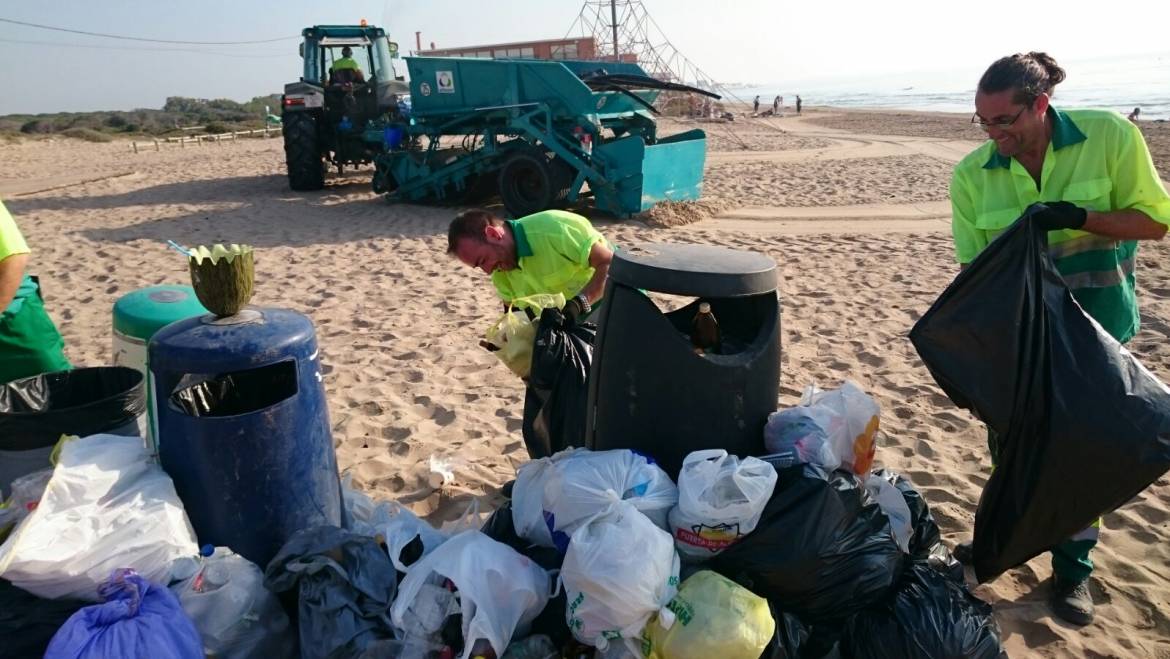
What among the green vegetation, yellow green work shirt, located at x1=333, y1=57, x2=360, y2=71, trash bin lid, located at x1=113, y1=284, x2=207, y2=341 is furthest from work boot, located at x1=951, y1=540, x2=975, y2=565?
the green vegetation

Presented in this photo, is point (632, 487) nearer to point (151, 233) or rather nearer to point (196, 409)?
point (196, 409)

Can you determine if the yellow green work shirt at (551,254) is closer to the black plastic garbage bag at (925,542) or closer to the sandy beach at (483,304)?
the sandy beach at (483,304)

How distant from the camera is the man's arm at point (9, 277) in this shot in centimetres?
266

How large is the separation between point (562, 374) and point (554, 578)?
784 millimetres

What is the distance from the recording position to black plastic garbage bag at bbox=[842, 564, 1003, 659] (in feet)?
6.71

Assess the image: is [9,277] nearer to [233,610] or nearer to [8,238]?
[8,238]

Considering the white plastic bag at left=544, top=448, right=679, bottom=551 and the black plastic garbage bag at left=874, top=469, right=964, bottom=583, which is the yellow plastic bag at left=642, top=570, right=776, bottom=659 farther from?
the black plastic garbage bag at left=874, top=469, right=964, bottom=583

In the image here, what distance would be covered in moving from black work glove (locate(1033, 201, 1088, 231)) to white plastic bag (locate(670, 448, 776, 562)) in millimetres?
1096

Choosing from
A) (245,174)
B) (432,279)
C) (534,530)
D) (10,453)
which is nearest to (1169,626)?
(534,530)

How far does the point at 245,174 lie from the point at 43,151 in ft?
45.6

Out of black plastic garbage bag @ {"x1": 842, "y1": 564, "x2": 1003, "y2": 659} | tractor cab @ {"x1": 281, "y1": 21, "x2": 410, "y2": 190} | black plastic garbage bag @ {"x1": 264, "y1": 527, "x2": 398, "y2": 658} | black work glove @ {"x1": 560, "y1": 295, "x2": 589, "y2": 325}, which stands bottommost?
black plastic garbage bag @ {"x1": 842, "y1": 564, "x2": 1003, "y2": 659}

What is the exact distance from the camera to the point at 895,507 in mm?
2400

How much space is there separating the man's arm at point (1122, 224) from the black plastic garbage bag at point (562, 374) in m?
1.59

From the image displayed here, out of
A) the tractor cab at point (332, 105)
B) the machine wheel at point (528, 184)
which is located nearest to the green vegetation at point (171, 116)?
the tractor cab at point (332, 105)
